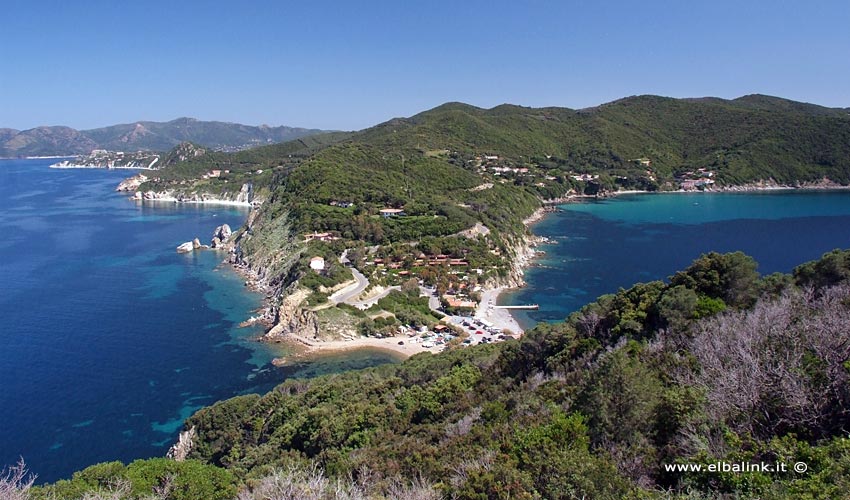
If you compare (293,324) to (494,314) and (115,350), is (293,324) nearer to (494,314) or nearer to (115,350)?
(115,350)

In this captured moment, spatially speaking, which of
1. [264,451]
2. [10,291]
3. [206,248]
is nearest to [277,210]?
[206,248]

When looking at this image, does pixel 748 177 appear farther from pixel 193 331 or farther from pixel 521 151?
pixel 193 331

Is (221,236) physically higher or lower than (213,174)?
lower

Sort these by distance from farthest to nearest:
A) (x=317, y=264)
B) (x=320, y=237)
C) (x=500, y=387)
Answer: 1. (x=320, y=237)
2. (x=317, y=264)
3. (x=500, y=387)

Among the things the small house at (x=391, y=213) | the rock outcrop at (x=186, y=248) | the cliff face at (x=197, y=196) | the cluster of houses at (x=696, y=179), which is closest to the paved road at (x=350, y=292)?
the small house at (x=391, y=213)

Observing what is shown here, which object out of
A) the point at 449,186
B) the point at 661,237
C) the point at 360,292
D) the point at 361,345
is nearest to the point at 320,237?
the point at 360,292

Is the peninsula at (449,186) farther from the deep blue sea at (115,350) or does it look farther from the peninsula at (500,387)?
the deep blue sea at (115,350)

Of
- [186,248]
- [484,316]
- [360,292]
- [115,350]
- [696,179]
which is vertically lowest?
[115,350]

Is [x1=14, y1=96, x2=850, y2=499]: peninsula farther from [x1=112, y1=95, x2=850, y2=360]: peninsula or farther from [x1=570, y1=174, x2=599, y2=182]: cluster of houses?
[x1=570, y1=174, x2=599, y2=182]: cluster of houses

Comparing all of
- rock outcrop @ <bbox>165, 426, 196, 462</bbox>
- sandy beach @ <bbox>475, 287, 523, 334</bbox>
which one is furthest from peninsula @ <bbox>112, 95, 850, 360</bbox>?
rock outcrop @ <bbox>165, 426, 196, 462</bbox>
